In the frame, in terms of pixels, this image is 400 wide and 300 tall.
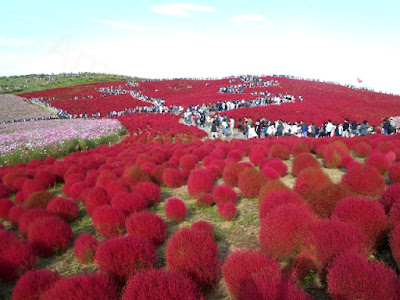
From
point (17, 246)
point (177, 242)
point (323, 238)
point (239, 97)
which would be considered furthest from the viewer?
point (239, 97)

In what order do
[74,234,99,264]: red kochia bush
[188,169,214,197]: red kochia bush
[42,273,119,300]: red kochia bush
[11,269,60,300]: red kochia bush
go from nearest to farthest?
[42,273,119,300]: red kochia bush, [11,269,60,300]: red kochia bush, [74,234,99,264]: red kochia bush, [188,169,214,197]: red kochia bush

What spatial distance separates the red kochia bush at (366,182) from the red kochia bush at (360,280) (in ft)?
11.2

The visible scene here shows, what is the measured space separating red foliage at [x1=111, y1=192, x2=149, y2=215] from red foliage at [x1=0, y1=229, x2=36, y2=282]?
1.81 meters

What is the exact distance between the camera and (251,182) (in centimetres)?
655

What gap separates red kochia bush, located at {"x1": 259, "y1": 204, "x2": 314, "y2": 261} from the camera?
3531 millimetres

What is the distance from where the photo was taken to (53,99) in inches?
2066

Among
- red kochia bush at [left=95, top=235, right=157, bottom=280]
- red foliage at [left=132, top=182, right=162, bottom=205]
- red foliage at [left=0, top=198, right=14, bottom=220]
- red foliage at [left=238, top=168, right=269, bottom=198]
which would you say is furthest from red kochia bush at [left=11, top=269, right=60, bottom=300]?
red foliage at [left=0, top=198, right=14, bottom=220]

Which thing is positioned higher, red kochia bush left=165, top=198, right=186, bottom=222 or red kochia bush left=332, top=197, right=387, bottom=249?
red kochia bush left=332, top=197, right=387, bottom=249

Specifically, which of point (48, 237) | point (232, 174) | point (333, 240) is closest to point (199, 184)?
point (232, 174)

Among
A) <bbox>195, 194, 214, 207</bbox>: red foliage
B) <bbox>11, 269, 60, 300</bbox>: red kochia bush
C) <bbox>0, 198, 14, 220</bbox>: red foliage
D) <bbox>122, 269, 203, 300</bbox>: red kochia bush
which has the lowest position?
<bbox>0, 198, 14, 220</bbox>: red foliage

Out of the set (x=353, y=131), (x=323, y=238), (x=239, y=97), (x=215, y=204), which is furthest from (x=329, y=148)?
(x=239, y=97)

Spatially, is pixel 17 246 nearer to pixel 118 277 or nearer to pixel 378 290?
pixel 118 277

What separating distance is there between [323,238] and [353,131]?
57.2 ft

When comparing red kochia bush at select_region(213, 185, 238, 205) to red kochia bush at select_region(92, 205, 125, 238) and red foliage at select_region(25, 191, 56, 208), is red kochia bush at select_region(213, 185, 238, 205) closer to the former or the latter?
red kochia bush at select_region(92, 205, 125, 238)
